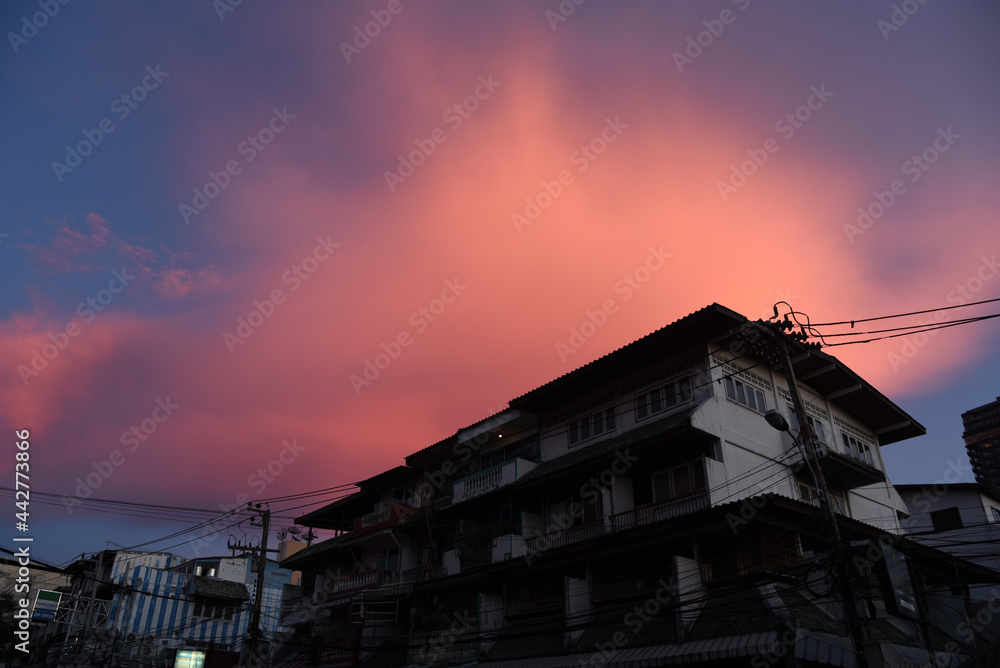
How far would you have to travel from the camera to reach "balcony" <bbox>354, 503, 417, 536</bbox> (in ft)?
128

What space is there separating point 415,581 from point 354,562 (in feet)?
33.4

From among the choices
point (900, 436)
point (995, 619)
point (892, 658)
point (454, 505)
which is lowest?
point (892, 658)

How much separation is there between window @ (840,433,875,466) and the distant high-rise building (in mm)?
137451

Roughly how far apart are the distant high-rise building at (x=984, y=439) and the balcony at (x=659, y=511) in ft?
497

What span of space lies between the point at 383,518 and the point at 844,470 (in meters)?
24.9

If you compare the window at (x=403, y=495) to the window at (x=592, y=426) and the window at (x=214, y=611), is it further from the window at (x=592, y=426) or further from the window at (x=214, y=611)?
the window at (x=214, y=611)

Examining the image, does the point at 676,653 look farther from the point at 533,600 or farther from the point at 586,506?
the point at 533,600

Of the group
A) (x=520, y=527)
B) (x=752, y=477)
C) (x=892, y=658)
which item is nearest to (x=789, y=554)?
(x=752, y=477)

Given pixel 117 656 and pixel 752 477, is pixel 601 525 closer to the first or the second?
pixel 752 477

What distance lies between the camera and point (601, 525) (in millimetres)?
26406

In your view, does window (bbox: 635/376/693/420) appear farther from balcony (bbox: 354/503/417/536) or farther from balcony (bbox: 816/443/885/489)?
balcony (bbox: 354/503/417/536)

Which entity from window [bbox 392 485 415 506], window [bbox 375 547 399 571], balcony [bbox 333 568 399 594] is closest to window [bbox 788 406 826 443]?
window [bbox 392 485 415 506]

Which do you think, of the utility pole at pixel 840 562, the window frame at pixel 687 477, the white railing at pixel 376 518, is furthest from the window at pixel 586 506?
the white railing at pixel 376 518

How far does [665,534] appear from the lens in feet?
76.4
